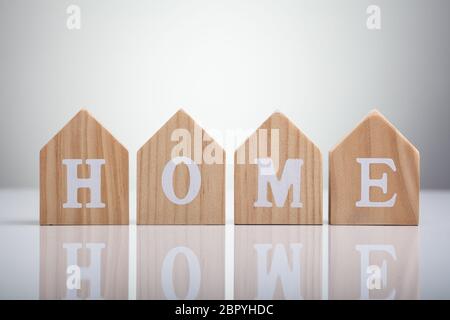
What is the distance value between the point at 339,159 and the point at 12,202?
1.01 m

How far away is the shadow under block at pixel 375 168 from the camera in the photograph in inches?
50.2

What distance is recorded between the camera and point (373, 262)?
895 millimetres

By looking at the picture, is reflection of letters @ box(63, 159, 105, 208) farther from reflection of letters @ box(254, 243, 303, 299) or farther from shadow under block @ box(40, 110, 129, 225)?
reflection of letters @ box(254, 243, 303, 299)

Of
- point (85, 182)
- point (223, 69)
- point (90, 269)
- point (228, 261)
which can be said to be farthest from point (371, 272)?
point (223, 69)

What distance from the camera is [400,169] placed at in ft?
4.20

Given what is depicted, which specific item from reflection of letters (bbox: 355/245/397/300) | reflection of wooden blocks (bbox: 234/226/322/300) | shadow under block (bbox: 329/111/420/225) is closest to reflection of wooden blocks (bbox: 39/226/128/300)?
reflection of wooden blocks (bbox: 234/226/322/300)

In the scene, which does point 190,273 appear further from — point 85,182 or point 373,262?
point 85,182

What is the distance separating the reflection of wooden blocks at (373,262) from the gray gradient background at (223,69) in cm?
154

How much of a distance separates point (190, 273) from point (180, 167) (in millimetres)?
464

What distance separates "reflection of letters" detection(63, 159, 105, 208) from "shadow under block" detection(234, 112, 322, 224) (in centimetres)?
24

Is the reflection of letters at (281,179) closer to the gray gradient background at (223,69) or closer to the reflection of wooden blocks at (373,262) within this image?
the reflection of wooden blocks at (373,262)

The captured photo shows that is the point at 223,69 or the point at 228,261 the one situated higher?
the point at 223,69

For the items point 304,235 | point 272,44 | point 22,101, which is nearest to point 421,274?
point 304,235

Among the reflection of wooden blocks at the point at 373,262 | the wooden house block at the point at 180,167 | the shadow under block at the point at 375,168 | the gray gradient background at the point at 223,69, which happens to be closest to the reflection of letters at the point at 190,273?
the reflection of wooden blocks at the point at 373,262
